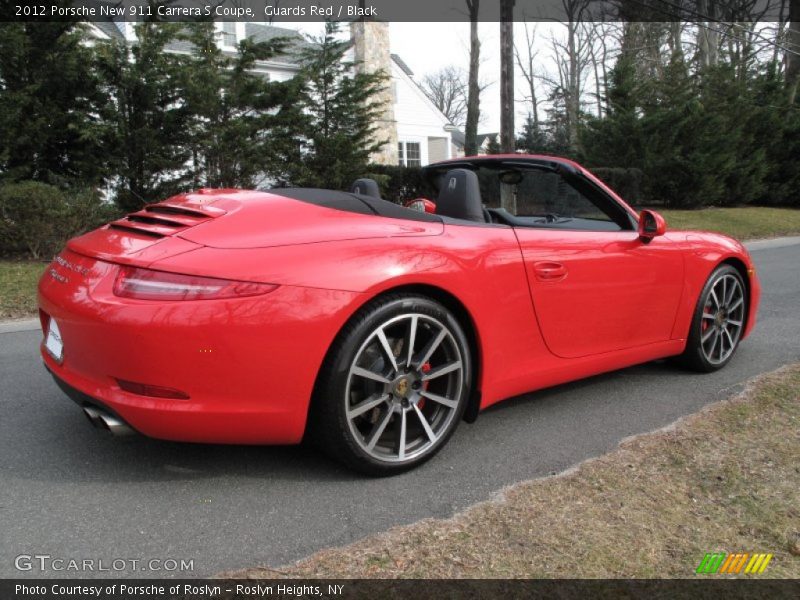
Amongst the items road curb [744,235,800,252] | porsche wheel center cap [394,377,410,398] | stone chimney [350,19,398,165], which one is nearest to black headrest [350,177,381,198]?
porsche wheel center cap [394,377,410,398]

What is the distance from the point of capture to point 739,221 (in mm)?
17859

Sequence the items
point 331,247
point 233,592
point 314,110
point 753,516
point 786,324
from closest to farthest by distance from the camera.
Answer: point 233,592 → point 753,516 → point 331,247 → point 786,324 → point 314,110

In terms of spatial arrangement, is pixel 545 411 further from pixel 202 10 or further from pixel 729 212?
pixel 729 212

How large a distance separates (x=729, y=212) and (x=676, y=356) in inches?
696

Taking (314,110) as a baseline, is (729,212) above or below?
below

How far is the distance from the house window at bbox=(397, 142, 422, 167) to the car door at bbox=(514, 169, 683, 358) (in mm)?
23341

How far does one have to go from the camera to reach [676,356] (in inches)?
167

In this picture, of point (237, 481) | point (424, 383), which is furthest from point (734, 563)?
point (237, 481)

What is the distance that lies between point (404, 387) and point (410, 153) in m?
25.8

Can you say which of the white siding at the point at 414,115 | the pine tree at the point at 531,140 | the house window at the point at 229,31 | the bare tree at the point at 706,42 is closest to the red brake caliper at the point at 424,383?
the house window at the point at 229,31

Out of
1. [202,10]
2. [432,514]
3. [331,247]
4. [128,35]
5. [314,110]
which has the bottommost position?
[432,514]

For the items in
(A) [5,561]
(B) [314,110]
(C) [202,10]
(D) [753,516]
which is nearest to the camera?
(A) [5,561]

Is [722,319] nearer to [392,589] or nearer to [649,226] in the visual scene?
[649,226]

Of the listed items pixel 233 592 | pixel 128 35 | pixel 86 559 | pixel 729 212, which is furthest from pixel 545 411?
pixel 128 35
